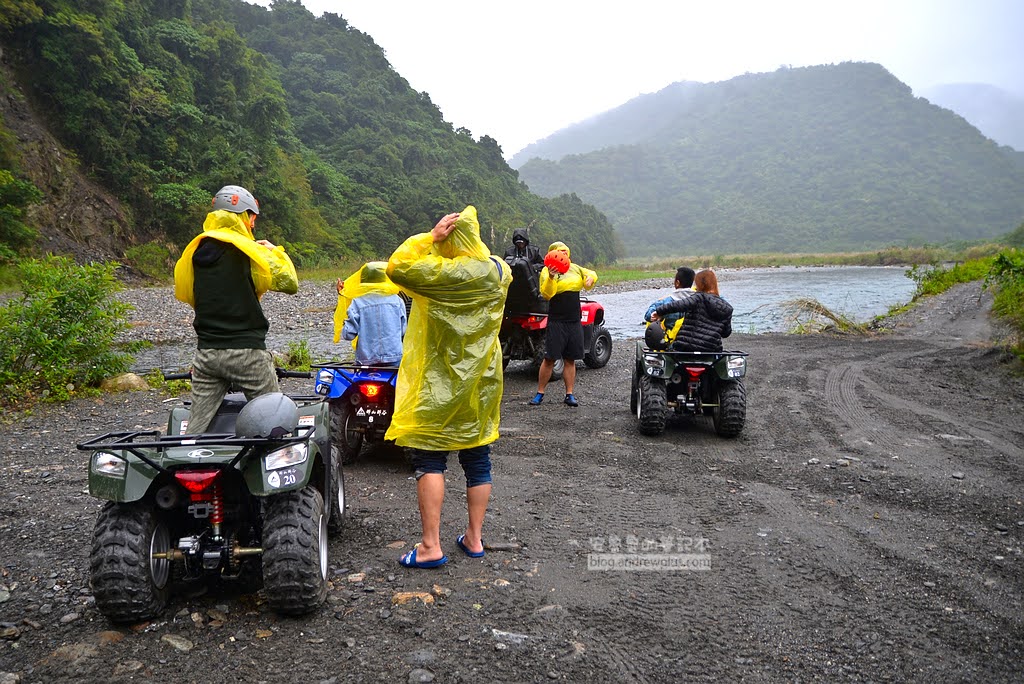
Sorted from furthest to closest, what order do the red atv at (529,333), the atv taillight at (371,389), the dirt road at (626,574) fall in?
1. the red atv at (529,333)
2. the atv taillight at (371,389)
3. the dirt road at (626,574)

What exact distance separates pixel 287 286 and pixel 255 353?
403mm

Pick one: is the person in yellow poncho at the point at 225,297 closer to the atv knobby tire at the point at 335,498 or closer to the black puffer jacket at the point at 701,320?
the atv knobby tire at the point at 335,498

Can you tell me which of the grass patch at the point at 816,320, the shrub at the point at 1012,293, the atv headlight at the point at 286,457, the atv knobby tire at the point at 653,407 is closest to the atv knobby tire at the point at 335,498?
the atv headlight at the point at 286,457

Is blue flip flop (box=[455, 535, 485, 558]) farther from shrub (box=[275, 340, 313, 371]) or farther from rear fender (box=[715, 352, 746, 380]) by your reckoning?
shrub (box=[275, 340, 313, 371])

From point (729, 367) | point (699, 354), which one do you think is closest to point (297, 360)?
point (699, 354)

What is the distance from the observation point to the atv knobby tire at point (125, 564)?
303 cm

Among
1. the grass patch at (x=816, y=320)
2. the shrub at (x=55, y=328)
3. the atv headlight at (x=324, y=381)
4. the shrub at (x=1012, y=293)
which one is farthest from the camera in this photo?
the grass patch at (x=816, y=320)

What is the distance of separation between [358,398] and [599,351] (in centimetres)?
613

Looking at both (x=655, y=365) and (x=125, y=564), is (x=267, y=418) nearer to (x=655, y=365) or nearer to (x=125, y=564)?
(x=125, y=564)

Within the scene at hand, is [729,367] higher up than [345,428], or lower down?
higher up

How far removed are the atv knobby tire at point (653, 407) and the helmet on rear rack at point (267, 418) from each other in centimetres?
426

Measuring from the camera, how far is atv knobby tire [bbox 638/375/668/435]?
22.6ft

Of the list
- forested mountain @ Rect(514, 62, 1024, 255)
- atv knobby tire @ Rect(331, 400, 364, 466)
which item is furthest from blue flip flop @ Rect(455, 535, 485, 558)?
forested mountain @ Rect(514, 62, 1024, 255)

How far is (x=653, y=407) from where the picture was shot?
271 inches
